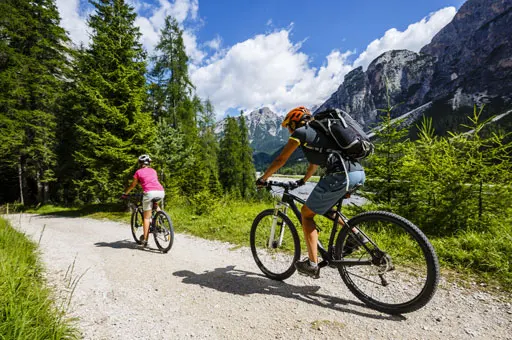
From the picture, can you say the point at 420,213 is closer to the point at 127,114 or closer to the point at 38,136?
the point at 127,114

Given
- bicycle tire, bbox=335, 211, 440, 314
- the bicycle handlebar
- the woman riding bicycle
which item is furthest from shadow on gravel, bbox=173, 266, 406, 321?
the woman riding bicycle

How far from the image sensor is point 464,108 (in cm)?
16700

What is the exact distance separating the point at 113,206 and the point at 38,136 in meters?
11.4

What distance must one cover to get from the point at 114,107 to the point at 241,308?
512 inches

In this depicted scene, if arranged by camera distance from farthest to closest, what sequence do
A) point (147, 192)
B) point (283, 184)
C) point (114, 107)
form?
point (114, 107), point (147, 192), point (283, 184)

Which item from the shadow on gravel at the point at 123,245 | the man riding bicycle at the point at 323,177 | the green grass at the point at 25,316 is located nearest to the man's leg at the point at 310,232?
the man riding bicycle at the point at 323,177

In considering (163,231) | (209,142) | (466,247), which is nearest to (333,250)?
(466,247)

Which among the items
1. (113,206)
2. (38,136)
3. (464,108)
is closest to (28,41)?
(38,136)

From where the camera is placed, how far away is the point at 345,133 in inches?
115

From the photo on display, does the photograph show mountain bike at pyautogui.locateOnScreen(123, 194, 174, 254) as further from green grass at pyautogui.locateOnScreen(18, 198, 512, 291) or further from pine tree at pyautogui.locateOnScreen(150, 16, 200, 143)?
pine tree at pyautogui.locateOnScreen(150, 16, 200, 143)

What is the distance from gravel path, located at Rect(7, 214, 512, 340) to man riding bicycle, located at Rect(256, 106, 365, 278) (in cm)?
56

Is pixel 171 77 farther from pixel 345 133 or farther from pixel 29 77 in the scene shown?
pixel 345 133

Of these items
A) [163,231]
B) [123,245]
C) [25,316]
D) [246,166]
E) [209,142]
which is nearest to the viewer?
[25,316]

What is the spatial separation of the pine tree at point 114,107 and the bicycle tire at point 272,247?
33.3ft
